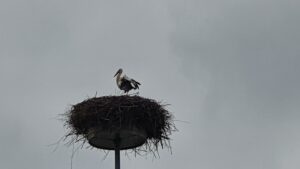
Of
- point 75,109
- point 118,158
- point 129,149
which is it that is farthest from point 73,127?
point 118,158

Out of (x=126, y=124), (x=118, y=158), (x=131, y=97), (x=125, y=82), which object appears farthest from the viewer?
(x=125, y=82)

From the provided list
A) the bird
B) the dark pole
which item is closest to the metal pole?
the dark pole

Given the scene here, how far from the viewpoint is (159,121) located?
1358 cm

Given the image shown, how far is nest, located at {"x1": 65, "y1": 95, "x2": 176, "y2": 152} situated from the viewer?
12727 mm

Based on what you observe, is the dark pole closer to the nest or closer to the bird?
the nest

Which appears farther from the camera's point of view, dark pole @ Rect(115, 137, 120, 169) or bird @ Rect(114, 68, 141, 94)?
bird @ Rect(114, 68, 141, 94)

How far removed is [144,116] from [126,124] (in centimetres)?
68

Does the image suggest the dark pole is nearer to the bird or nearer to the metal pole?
the metal pole

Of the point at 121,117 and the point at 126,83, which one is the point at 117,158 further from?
the point at 126,83

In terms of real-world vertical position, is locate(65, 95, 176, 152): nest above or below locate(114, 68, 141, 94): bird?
below

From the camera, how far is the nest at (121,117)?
12.7 meters

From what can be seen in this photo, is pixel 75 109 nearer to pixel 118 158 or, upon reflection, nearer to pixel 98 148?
pixel 98 148

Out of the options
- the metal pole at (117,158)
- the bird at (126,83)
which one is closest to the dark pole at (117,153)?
the metal pole at (117,158)

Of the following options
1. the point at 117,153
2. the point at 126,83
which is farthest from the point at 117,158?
the point at 126,83
